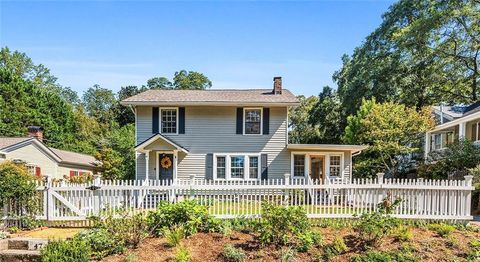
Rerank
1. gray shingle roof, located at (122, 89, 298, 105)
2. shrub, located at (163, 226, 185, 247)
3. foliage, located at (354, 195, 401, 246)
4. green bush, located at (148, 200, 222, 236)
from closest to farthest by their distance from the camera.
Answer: shrub, located at (163, 226, 185, 247)
foliage, located at (354, 195, 401, 246)
green bush, located at (148, 200, 222, 236)
gray shingle roof, located at (122, 89, 298, 105)

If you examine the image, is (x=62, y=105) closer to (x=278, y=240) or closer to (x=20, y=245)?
(x=20, y=245)

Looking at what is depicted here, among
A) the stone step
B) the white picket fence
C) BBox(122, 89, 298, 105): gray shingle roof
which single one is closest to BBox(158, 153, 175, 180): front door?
BBox(122, 89, 298, 105): gray shingle roof


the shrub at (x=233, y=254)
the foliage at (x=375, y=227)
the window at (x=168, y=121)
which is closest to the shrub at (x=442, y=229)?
the foliage at (x=375, y=227)

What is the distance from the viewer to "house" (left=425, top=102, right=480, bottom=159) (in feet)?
64.4

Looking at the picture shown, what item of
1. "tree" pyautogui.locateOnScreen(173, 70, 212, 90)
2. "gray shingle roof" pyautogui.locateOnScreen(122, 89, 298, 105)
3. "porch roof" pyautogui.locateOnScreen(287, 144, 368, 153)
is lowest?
"porch roof" pyautogui.locateOnScreen(287, 144, 368, 153)

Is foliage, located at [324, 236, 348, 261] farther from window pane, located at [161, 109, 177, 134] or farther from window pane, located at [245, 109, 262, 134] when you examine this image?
window pane, located at [161, 109, 177, 134]

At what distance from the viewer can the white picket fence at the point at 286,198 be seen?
30.3 feet

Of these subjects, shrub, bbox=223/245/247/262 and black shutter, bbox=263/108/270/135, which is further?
black shutter, bbox=263/108/270/135

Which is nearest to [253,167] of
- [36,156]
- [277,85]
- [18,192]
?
[277,85]

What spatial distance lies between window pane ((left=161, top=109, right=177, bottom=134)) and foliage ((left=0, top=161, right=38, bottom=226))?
7445 mm

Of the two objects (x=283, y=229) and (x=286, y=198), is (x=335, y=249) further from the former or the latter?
(x=286, y=198)

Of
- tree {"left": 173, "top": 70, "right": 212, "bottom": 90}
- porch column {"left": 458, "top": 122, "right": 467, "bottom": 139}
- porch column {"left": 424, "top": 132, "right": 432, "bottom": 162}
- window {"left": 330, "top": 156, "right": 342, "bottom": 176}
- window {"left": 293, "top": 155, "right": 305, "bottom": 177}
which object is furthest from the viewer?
tree {"left": 173, "top": 70, "right": 212, "bottom": 90}

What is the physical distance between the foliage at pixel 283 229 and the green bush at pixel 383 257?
3.13 ft

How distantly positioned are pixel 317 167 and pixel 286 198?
8603 millimetres
